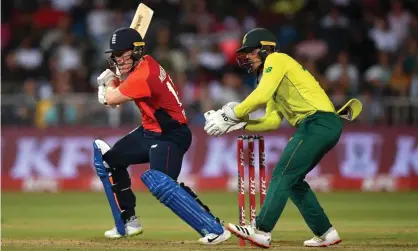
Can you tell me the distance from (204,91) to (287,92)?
791 cm

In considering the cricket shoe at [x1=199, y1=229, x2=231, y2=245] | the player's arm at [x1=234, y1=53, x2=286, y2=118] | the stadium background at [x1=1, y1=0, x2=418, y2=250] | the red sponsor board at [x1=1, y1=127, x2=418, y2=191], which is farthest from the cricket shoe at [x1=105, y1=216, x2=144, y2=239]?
the red sponsor board at [x1=1, y1=127, x2=418, y2=191]

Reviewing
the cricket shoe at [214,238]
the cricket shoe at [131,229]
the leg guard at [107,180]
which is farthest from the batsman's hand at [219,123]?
the cricket shoe at [131,229]

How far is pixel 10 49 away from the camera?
61.7 feet

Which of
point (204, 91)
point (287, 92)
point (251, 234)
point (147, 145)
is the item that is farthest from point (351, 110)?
point (204, 91)

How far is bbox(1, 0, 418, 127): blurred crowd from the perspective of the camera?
16.9 metres

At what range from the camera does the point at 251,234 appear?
8727mm

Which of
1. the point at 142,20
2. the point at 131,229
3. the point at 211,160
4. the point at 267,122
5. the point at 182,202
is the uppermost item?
the point at 142,20

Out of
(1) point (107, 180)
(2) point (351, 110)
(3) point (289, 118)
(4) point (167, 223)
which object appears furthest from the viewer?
(4) point (167, 223)

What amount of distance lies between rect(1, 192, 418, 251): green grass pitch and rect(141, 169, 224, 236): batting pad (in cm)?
21

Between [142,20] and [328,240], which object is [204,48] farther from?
[328,240]

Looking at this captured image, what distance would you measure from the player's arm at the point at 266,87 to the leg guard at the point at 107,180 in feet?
5.81

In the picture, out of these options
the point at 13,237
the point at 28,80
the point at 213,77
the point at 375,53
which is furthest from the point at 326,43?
the point at 13,237

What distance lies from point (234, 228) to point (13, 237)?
2.76m

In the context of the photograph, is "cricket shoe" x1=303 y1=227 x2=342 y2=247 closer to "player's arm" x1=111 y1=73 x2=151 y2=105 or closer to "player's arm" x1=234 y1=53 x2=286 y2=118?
"player's arm" x1=234 y1=53 x2=286 y2=118
